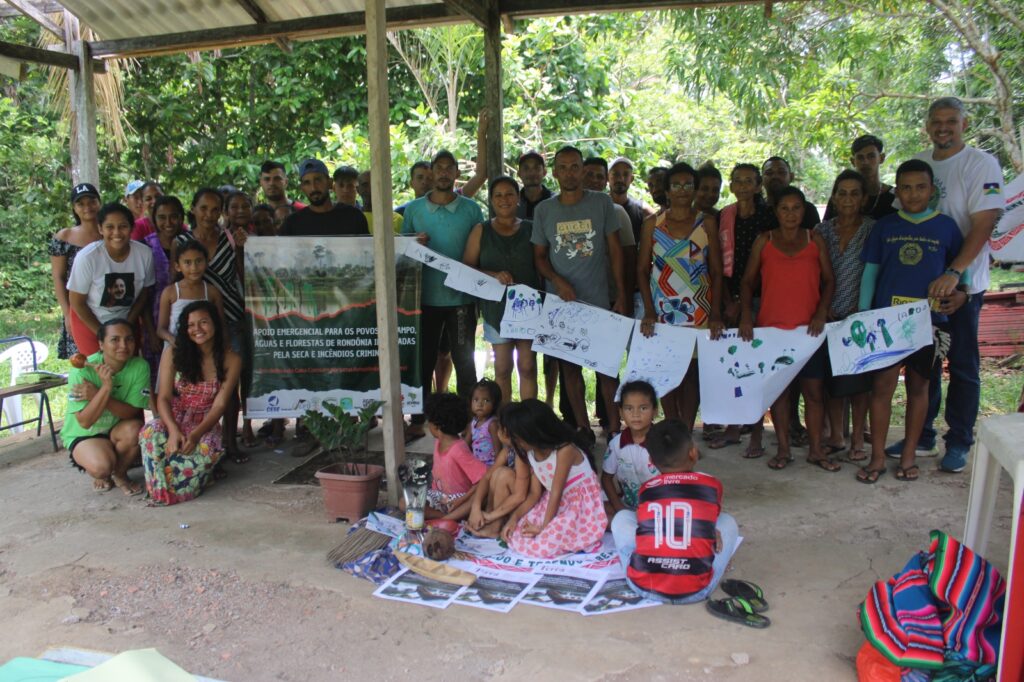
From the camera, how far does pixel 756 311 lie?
495 cm

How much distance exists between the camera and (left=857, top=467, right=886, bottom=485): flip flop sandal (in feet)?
14.6

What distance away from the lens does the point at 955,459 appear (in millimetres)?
4523

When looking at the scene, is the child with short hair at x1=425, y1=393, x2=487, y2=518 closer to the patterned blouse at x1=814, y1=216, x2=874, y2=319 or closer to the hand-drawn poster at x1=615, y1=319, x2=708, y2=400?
the hand-drawn poster at x1=615, y1=319, x2=708, y2=400

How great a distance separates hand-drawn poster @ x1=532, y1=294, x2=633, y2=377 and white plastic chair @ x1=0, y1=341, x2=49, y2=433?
4.17 meters

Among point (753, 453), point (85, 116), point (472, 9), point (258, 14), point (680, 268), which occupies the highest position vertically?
point (258, 14)

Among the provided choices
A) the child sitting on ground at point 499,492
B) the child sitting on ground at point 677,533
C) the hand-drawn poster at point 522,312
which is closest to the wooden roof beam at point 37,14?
the hand-drawn poster at point 522,312

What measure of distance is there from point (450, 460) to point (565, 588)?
103 centimetres

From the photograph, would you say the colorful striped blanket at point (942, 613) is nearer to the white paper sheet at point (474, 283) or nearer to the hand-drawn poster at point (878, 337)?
the hand-drawn poster at point (878, 337)

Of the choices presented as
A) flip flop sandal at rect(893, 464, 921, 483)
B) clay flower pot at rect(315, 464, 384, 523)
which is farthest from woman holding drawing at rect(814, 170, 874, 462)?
clay flower pot at rect(315, 464, 384, 523)

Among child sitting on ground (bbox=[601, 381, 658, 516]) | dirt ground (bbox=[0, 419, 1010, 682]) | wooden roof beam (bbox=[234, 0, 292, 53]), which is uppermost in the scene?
wooden roof beam (bbox=[234, 0, 292, 53])

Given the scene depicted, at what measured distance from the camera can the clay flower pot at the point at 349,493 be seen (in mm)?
4098

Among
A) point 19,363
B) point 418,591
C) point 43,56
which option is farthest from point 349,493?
point 19,363

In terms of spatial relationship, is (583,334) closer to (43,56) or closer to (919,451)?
(919,451)

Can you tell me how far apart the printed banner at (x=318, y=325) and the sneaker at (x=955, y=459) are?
314 cm
